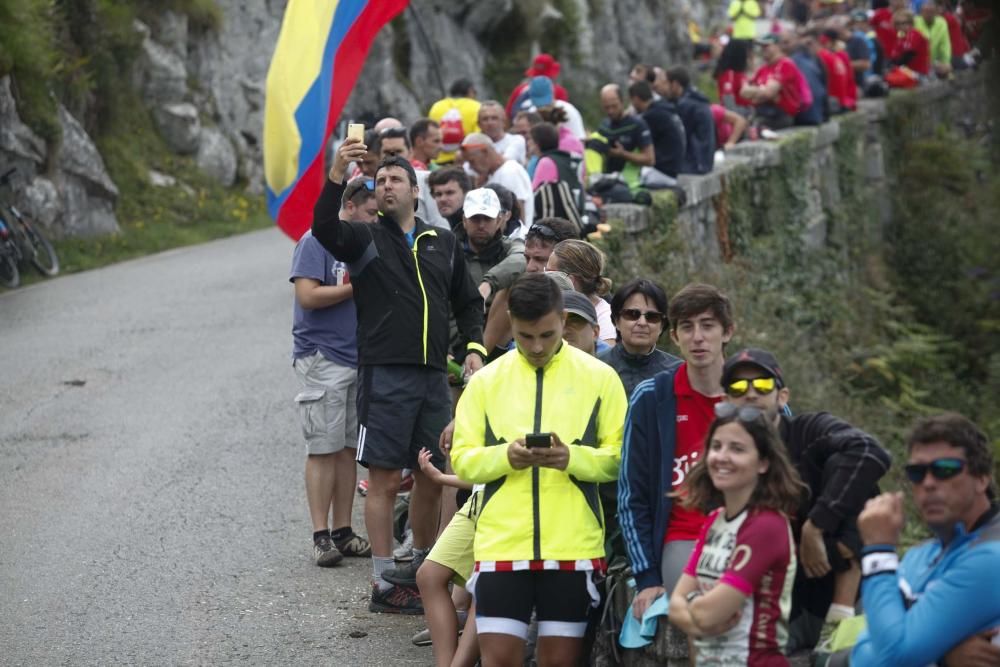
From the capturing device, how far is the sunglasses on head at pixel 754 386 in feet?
16.2

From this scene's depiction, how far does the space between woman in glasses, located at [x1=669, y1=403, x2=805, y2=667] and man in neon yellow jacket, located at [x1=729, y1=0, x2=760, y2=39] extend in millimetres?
19867

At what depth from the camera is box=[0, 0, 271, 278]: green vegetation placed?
1862cm

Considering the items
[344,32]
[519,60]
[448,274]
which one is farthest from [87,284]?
[519,60]

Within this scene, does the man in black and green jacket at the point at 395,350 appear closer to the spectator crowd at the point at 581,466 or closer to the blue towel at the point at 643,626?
the spectator crowd at the point at 581,466

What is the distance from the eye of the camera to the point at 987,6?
7.07m

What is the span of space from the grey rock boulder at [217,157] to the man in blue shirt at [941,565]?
19.8m

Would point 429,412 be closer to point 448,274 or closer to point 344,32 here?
point 448,274

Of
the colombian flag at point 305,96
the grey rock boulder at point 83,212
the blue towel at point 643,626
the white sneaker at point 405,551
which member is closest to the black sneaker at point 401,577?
the white sneaker at point 405,551

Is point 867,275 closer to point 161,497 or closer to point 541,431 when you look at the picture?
point 161,497

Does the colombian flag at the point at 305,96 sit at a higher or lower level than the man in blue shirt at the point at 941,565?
higher

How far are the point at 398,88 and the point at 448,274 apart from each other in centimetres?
2097

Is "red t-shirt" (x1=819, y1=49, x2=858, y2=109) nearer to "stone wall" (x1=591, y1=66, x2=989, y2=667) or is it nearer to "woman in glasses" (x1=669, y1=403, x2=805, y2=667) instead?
"stone wall" (x1=591, y1=66, x2=989, y2=667)

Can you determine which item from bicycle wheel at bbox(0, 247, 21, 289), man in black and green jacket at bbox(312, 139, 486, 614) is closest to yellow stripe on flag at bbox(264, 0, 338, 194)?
man in black and green jacket at bbox(312, 139, 486, 614)

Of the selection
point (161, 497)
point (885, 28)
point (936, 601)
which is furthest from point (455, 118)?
point (885, 28)
